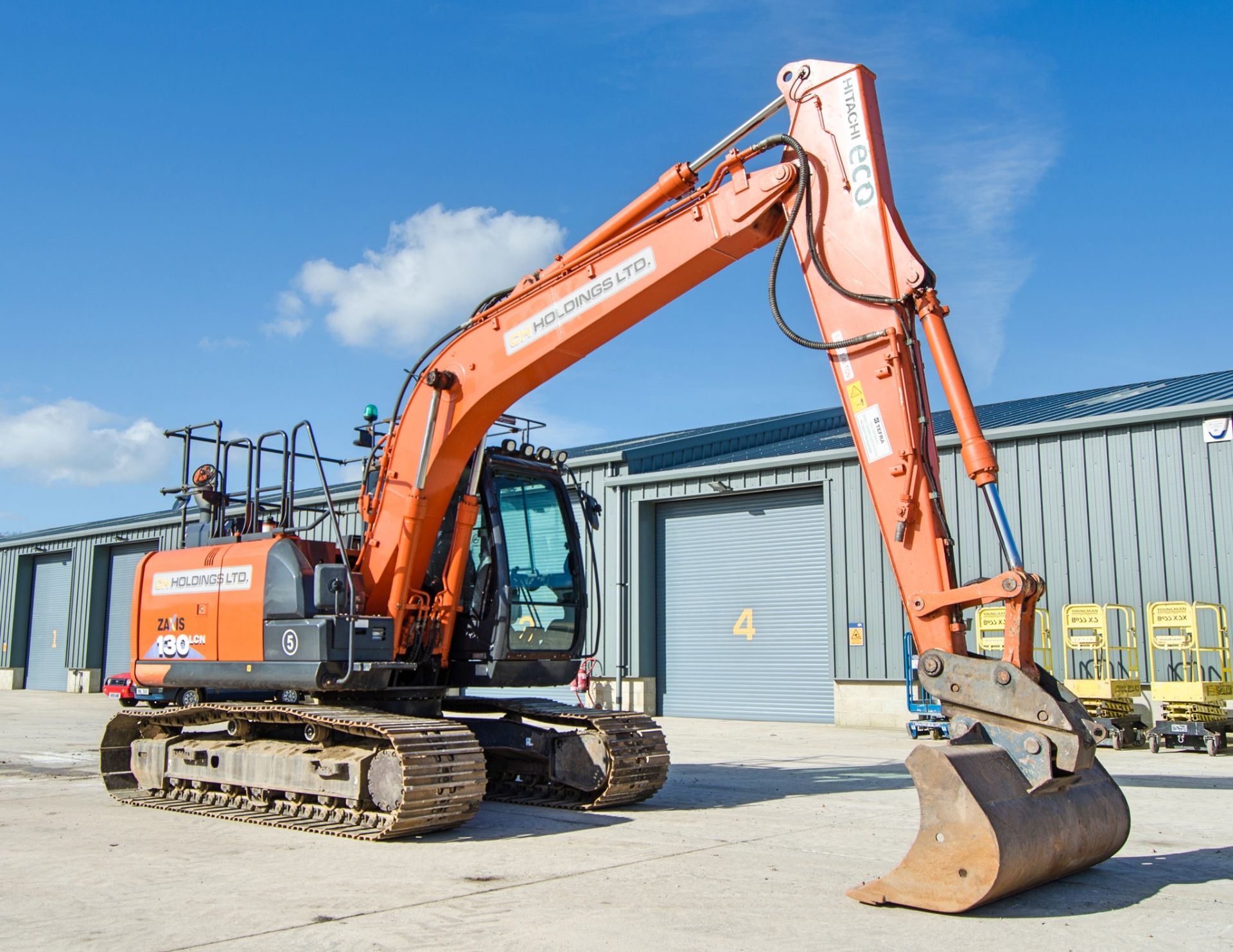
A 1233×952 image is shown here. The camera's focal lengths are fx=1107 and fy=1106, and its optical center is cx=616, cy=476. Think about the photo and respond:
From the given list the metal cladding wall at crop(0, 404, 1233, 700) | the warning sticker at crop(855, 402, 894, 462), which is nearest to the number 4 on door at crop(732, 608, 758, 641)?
the metal cladding wall at crop(0, 404, 1233, 700)

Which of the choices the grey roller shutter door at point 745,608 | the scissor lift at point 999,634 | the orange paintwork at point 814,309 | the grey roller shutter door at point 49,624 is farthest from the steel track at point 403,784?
the grey roller shutter door at point 49,624

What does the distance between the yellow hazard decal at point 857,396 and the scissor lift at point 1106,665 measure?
10623mm

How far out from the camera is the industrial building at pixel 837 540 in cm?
1730

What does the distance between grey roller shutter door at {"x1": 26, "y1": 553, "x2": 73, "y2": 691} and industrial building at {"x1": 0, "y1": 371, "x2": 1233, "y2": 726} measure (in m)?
14.8

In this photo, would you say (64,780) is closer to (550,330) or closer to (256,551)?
(256,551)

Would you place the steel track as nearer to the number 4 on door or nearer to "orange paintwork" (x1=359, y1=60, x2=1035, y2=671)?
"orange paintwork" (x1=359, y1=60, x2=1035, y2=671)

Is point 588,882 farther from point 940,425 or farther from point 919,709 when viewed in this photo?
point 940,425

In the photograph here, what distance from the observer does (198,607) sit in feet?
33.5

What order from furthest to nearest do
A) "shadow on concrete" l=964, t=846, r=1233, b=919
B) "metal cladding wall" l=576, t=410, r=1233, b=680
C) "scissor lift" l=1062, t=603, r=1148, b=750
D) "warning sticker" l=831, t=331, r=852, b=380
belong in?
1. "metal cladding wall" l=576, t=410, r=1233, b=680
2. "scissor lift" l=1062, t=603, r=1148, b=750
3. "warning sticker" l=831, t=331, r=852, b=380
4. "shadow on concrete" l=964, t=846, r=1233, b=919

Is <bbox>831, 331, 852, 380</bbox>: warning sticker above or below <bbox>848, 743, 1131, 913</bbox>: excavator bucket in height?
above

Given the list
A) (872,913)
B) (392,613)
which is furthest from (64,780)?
(872,913)

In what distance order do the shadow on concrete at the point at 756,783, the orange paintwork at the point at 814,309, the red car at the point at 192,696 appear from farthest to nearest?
the shadow on concrete at the point at 756,783
the red car at the point at 192,696
the orange paintwork at the point at 814,309

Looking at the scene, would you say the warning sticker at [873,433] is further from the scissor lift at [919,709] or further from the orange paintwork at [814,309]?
the scissor lift at [919,709]

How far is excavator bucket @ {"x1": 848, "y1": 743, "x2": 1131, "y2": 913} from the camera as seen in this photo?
18.6ft
